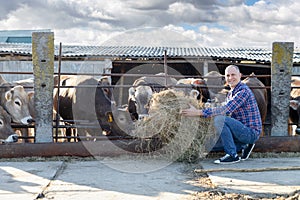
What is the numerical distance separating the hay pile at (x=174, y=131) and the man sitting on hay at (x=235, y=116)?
0.47ft

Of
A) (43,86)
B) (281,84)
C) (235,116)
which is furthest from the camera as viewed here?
(281,84)

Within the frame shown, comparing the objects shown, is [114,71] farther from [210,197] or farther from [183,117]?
[210,197]

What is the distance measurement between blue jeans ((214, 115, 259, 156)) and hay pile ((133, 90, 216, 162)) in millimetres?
243

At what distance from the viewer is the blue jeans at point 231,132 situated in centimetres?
592

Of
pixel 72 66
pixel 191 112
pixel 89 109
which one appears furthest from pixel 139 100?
pixel 72 66

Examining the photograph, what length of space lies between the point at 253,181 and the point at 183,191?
33.7 inches

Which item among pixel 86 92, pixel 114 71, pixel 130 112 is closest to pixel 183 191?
pixel 130 112

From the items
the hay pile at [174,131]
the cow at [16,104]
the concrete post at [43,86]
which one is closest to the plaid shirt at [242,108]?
the hay pile at [174,131]

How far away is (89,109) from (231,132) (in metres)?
3.89

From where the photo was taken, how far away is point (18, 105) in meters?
9.20

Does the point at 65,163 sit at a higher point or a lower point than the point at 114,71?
lower

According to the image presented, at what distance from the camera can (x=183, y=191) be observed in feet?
15.1

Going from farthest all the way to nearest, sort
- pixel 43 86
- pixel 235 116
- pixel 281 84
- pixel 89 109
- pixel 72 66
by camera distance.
A: pixel 72 66
pixel 89 109
pixel 281 84
pixel 43 86
pixel 235 116

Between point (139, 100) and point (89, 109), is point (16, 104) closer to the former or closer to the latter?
point (89, 109)
